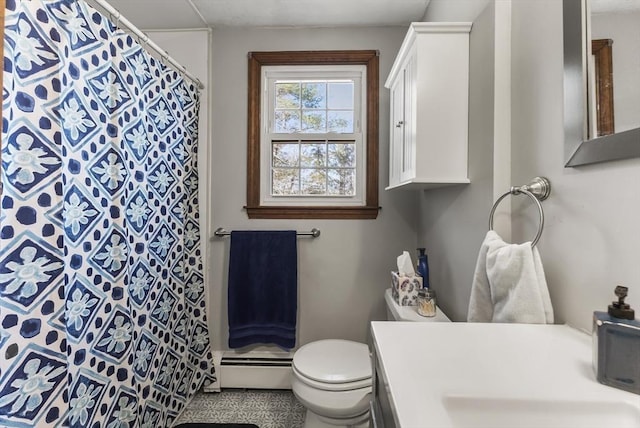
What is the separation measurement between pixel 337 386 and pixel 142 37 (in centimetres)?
175

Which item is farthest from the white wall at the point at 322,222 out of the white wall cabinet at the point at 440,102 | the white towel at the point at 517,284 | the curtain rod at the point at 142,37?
the white towel at the point at 517,284

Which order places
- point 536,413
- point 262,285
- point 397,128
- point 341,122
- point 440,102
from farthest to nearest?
point 341,122 < point 262,285 < point 397,128 < point 440,102 < point 536,413

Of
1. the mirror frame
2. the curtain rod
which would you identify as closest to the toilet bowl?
the mirror frame

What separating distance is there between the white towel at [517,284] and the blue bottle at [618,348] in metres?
0.23

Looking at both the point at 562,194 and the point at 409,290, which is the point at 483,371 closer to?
the point at 562,194

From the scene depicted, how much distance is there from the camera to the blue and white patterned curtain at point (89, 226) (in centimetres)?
85

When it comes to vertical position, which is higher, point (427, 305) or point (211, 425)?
point (427, 305)

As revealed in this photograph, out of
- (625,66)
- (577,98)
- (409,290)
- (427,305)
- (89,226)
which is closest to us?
(625,66)

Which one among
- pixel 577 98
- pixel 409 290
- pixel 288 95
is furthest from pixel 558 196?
pixel 288 95

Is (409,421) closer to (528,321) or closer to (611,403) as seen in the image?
(611,403)

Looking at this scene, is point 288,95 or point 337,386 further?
point 288,95

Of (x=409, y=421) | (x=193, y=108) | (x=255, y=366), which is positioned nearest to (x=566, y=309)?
(x=409, y=421)

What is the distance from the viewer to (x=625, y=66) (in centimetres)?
60

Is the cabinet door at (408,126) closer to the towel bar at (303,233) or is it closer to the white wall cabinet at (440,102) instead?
the white wall cabinet at (440,102)
